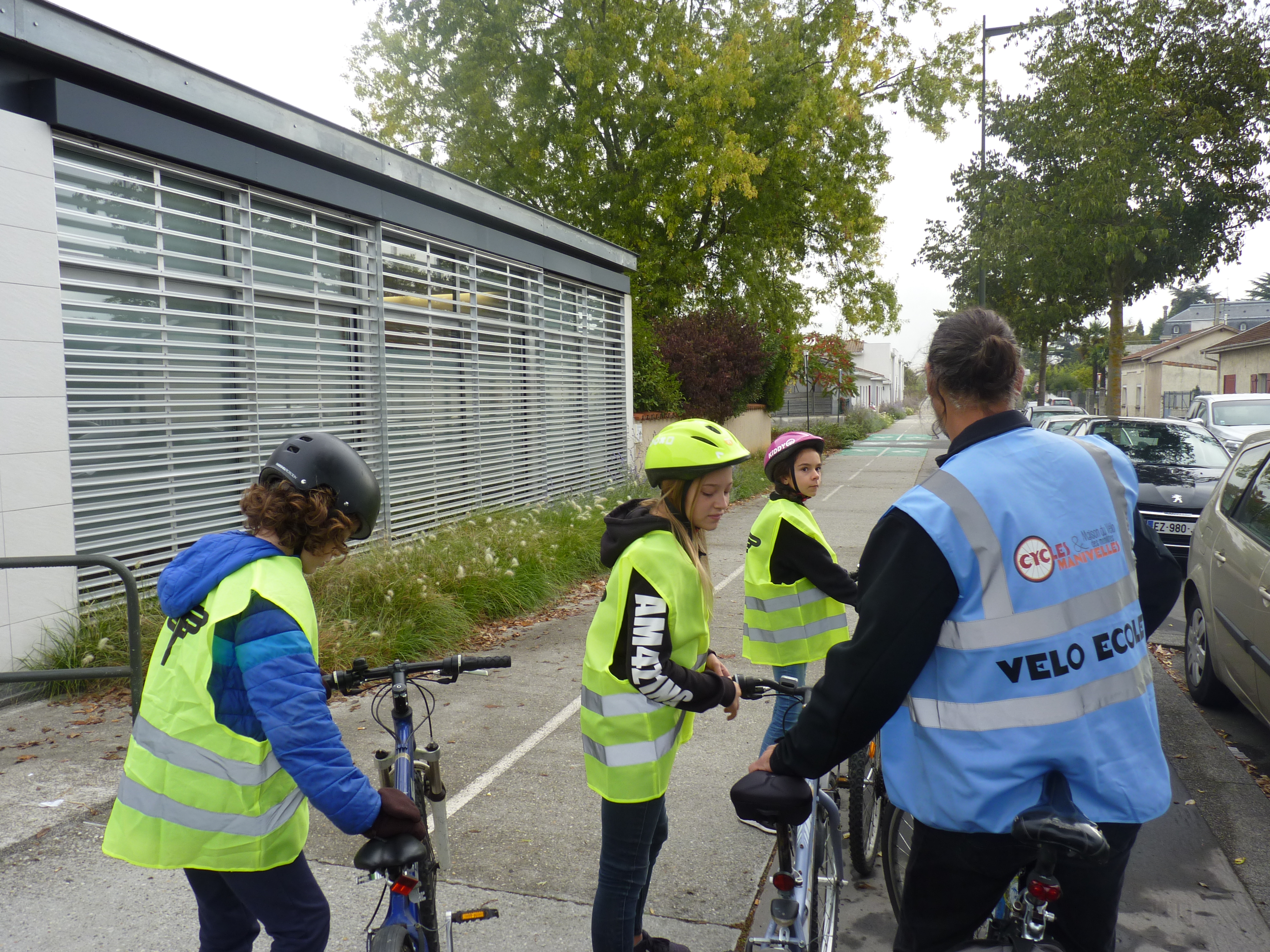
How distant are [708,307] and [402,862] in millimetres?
23470

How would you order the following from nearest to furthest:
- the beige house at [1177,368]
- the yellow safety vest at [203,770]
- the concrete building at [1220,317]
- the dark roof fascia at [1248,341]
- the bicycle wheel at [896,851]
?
the yellow safety vest at [203,770]
the bicycle wheel at [896,851]
the dark roof fascia at [1248,341]
the beige house at [1177,368]
the concrete building at [1220,317]

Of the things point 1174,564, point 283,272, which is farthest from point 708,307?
point 1174,564

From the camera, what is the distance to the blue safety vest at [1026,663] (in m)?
1.78

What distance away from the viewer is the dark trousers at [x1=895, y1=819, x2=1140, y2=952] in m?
1.86

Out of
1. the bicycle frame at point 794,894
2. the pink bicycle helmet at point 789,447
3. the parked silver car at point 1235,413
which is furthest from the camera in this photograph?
the parked silver car at point 1235,413

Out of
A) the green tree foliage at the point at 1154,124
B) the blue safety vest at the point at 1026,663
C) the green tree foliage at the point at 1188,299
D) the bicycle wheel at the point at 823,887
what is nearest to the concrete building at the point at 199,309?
the bicycle wheel at the point at 823,887

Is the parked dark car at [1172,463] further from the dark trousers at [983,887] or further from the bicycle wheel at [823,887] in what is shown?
the dark trousers at [983,887]

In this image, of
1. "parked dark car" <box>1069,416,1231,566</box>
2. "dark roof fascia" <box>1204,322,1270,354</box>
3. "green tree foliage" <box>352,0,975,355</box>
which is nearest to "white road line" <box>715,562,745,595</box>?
"parked dark car" <box>1069,416,1231,566</box>

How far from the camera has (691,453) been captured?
2586mm

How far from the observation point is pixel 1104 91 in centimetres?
1905

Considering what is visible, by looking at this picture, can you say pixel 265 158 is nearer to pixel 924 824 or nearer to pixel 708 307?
pixel 924 824

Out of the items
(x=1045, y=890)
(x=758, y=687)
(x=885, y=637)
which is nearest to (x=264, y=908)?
(x=758, y=687)

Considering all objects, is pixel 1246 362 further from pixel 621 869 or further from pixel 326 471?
pixel 326 471

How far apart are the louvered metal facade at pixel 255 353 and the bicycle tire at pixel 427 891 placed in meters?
4.73
